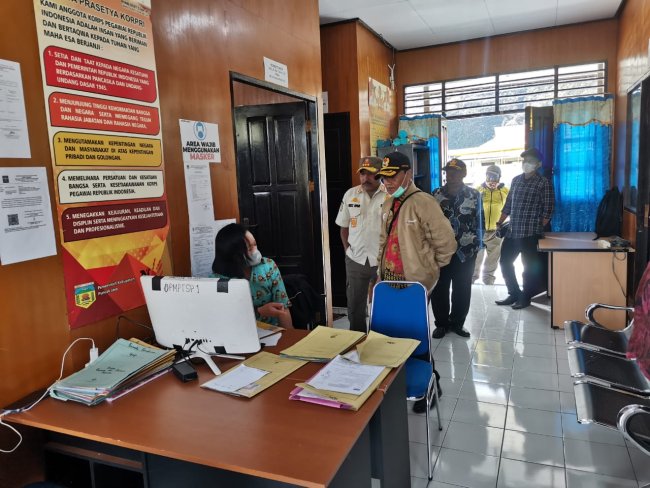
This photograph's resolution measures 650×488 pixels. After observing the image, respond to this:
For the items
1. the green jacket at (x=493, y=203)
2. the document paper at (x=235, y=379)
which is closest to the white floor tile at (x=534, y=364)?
the document paper at (x=235, y=379)

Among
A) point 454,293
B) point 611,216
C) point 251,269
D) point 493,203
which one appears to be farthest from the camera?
point 493,203

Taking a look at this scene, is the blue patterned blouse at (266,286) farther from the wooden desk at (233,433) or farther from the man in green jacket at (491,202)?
the man in green jacket at (491,202)

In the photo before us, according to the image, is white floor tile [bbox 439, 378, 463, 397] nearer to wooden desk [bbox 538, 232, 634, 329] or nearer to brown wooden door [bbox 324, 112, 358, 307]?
wooden desk [bbox 538, 232, 634, 329]

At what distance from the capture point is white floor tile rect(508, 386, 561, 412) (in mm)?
3039

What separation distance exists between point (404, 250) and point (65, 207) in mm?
1861

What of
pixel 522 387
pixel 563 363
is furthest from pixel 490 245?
pixel 522 387

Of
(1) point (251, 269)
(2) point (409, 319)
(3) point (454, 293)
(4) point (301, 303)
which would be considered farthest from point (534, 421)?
(1) point (251, 269)

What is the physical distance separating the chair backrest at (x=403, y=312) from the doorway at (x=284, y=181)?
5.76ft

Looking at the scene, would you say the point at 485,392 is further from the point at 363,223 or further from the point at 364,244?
the point at 363,223

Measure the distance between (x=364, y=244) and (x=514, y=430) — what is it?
5.84 feet

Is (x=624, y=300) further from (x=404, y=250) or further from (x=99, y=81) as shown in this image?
(x=99, y=81)

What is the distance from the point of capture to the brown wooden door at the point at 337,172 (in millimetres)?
5520

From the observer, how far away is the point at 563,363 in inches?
145

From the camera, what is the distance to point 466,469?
8.00 feet
